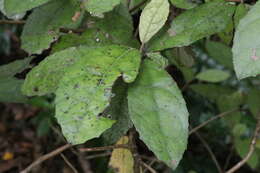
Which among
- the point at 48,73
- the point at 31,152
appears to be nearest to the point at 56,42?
the point at 48,73

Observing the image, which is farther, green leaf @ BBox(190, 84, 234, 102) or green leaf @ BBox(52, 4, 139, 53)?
green leaf @ BBox(190, 84, 234, 102)

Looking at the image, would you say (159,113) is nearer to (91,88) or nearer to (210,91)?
(91,88)

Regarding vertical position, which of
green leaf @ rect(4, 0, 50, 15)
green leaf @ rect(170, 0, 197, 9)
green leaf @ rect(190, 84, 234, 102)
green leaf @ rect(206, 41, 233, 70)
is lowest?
green leaf @ rect(190, 84, 234, 102)

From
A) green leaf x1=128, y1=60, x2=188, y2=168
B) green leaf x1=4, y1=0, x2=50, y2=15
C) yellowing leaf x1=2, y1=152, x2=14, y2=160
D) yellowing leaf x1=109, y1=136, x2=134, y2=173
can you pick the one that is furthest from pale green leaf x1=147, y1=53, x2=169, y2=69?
yellowing leaf x1=2, y1=152, x2=14, y2=160

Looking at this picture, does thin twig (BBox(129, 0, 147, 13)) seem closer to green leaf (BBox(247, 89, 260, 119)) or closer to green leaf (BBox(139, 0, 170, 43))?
green leaf (BBox(139, 0, 170, 43))

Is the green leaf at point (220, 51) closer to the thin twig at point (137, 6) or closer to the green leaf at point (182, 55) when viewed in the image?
the green leaf at point (182, 55)

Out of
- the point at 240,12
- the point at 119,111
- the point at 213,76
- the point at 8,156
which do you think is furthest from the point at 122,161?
the point at 8,156

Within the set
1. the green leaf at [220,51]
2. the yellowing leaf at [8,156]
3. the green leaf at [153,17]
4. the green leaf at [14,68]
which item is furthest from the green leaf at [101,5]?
the yellowing leaf at [8,156]
